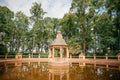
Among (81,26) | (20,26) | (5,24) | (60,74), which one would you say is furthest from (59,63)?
(20,26)

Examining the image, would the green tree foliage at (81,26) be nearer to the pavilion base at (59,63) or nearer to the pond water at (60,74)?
the pavilion base at (59,63)

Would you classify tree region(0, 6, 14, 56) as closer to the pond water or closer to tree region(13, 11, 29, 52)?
tree region(13, 11, 29, 52)

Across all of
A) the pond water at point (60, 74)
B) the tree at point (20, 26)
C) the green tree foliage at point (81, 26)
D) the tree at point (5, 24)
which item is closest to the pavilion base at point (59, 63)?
the pond water at point (60, 74)

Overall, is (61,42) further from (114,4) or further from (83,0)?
(83,0)

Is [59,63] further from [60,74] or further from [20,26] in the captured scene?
[20,26]

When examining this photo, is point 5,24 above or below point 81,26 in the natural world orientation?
above

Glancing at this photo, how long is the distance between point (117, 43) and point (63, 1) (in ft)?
55.7

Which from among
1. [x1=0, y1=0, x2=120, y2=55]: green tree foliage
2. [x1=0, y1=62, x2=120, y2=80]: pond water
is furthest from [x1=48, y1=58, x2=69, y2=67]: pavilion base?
[x1=0, y1=0, x2=120, y2=55]: green tree foliage

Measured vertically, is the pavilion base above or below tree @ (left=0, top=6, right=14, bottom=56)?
below

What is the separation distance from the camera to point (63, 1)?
124ft

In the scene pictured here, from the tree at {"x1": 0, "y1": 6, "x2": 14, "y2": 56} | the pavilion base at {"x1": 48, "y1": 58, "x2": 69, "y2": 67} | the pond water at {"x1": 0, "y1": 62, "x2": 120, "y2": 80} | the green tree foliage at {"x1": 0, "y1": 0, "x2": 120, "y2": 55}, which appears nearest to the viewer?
the pond water at {"x1": 0, "y1": 62, "x2": 120, "y2": 80}

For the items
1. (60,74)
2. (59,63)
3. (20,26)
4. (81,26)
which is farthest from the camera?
(20,26)

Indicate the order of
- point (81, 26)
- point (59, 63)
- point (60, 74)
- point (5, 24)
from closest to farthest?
point (60, 74)
point (59, 63)
point (81, 26)
point (5, 24)

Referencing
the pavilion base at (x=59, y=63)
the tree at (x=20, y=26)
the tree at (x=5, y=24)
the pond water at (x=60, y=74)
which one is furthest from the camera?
the tree at (x=20, y=26)
